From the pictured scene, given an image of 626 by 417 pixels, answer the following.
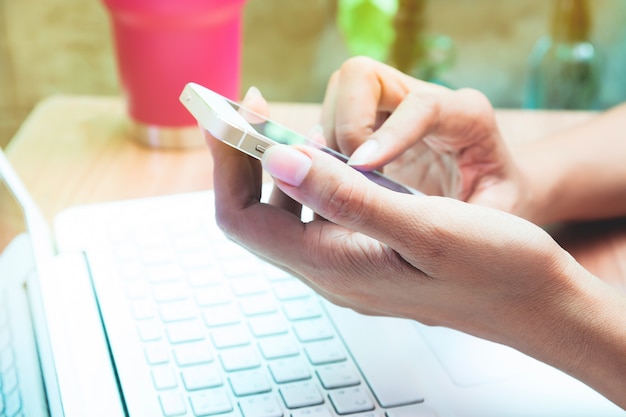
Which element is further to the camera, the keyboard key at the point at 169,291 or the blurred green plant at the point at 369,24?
the blurred green plant at the point at 369,24

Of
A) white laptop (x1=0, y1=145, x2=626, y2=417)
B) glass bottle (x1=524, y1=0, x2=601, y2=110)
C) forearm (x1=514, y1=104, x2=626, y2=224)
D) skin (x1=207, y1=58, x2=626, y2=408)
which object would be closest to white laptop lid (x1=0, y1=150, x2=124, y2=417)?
white laptop (x1=0, y1=145, x2=626, y2=417)

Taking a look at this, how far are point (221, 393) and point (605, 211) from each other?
1.29 feet

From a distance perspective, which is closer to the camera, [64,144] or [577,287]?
[577,287]

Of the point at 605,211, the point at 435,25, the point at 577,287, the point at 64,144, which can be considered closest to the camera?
the point at 577,287

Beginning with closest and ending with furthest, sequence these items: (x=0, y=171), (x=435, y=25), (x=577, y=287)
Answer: (x=577, y=287) → (x=0, y=171) → (x=435, y=25)

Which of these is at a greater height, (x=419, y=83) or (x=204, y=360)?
(x=419, y=83)

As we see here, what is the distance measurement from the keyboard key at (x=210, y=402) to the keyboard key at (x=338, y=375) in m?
0.06

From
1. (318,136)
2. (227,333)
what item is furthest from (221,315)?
(318,136)

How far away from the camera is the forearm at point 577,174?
66cm

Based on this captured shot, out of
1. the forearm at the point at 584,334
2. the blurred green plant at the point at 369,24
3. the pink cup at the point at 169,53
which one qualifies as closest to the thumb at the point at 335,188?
the forearm at the point at 584,334

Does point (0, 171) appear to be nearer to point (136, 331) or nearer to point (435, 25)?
point (136, 331)

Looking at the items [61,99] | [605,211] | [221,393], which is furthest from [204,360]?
[61,99]

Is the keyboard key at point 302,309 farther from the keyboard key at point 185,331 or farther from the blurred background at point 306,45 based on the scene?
the blurred background at point 306,45

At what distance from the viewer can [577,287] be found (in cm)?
44
